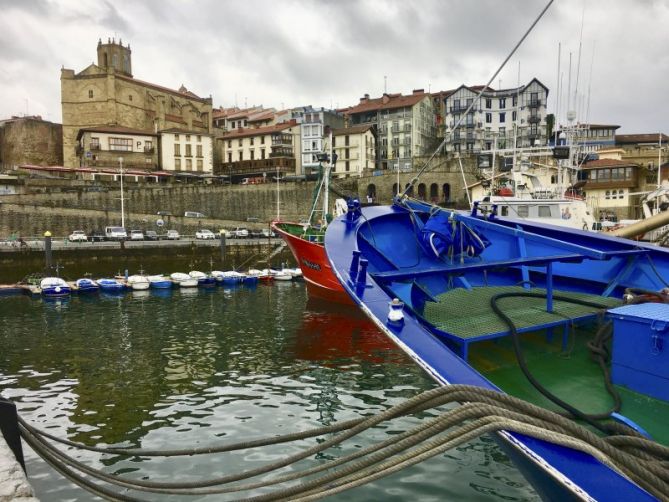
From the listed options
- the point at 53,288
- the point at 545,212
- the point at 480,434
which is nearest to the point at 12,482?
the point at 480,434

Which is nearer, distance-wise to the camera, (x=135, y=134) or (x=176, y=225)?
(x=176, y=225)

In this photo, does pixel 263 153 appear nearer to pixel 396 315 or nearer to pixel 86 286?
pixel 86 286

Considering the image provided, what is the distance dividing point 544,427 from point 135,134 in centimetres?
7317

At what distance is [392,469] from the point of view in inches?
120

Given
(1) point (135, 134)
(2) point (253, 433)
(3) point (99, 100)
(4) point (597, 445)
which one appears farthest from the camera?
(3) point (99, 100)

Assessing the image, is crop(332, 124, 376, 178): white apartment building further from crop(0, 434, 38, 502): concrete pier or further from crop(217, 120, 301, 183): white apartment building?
crop(0, 434, 38, 502): concrete pier

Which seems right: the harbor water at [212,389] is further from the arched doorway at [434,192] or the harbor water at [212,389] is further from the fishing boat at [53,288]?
the arched doorway at [434,192]

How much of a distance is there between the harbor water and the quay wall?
13.4m

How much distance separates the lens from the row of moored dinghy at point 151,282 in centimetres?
2880

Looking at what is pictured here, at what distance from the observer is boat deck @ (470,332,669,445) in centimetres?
443

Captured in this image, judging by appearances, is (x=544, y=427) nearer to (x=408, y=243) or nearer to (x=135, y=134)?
(x=408, y=243)

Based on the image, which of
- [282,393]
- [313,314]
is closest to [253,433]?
[282,393]

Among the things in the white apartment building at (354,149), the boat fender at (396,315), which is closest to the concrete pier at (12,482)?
the boat fender at (396,315)

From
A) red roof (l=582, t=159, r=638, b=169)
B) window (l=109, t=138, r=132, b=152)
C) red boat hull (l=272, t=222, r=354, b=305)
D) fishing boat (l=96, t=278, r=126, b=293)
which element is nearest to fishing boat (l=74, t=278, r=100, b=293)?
fishing boat (l=96, t=278, r=126, b=293)
